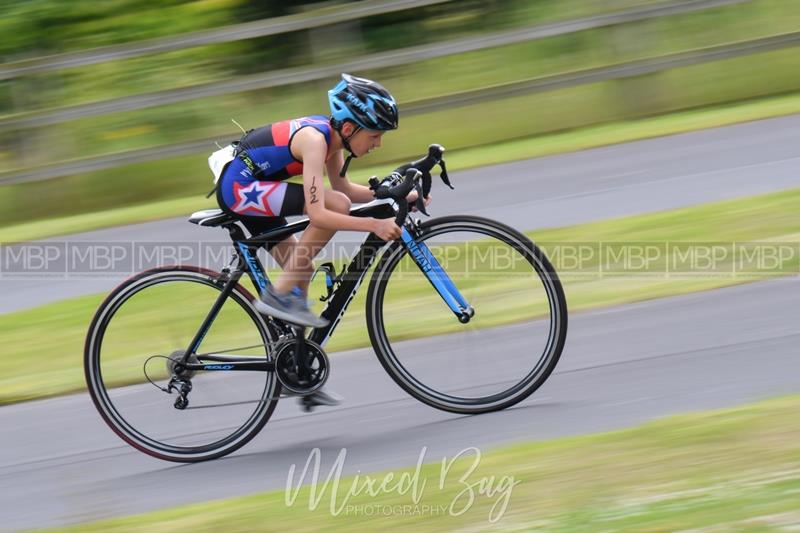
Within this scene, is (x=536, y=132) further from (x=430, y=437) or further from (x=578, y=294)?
(x=430, y=437)

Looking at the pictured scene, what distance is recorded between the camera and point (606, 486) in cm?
447

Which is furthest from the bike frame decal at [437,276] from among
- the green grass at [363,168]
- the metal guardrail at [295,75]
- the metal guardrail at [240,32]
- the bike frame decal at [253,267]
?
the metal guardrail at [240,32]

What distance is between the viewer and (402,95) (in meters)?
13.1

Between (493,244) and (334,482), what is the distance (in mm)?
1357

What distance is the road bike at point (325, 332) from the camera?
5.49 meters

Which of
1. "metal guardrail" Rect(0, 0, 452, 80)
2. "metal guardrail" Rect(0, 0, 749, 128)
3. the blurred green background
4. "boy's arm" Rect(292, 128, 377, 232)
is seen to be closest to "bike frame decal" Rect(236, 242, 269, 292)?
"boy's arm" Rect(292, 128, 377, 232)

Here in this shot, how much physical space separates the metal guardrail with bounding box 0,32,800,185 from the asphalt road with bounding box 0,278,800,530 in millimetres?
6219

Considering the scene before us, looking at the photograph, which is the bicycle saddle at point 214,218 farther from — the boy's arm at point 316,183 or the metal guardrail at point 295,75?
the metal guardrail at point 295,75

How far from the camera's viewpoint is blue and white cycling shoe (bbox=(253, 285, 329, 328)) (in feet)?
17.9

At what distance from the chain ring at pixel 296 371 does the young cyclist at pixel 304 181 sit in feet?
0.44

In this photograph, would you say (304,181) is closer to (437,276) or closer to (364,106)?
(364,106)

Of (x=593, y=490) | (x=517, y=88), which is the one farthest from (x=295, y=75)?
(x=593, y=490)

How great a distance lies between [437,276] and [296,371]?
817 millimetres

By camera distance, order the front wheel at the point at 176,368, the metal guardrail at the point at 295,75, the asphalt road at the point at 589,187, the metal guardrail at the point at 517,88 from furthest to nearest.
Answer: the metal guardrail at the point at 295,75
the metal guardrail at the point at 517,88
the asphalt road at the point at 589,187
the front wheel at the point at 176,368
